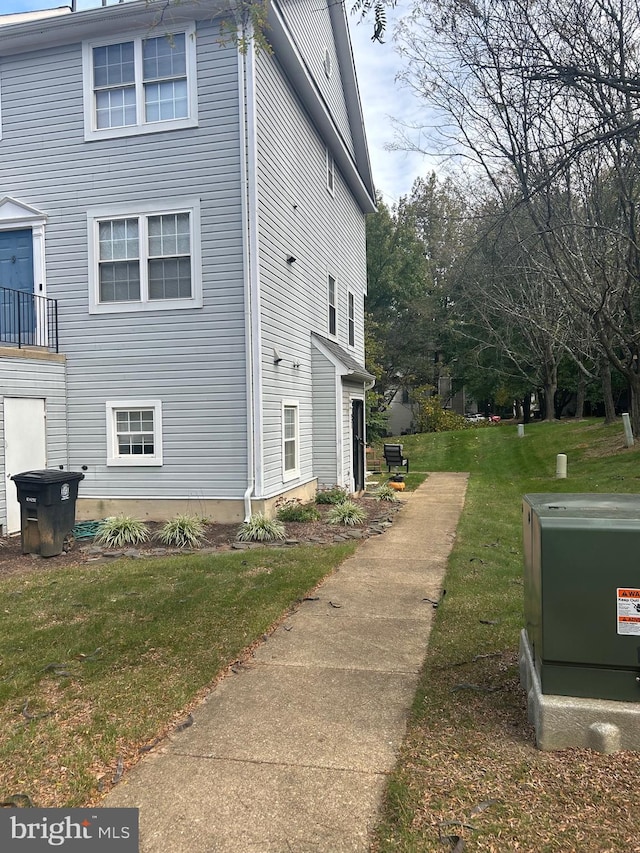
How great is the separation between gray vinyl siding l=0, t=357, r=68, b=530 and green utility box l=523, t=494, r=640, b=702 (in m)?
8.46

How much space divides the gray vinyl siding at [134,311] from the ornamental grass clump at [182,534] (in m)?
0.98

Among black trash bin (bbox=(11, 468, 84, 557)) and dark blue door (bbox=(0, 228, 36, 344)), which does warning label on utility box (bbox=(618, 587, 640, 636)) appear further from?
dark blue door (bbox=(0, 228, 36, 344))

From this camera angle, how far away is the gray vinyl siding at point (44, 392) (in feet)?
29.8

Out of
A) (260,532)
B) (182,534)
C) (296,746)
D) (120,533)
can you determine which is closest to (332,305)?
(260,532)

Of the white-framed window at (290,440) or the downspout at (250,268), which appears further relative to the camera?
the white-framed window at (290,440)

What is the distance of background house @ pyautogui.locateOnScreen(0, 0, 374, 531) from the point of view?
9.53 metres

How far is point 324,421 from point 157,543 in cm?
506

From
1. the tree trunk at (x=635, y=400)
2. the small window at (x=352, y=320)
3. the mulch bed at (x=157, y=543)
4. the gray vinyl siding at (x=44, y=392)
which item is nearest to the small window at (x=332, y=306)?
the small window at (x=352, y=320)

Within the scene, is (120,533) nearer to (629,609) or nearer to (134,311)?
(134,311)

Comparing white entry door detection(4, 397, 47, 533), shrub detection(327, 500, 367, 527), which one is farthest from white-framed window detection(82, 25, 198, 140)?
shrub detection(327, 500, 367, 527)

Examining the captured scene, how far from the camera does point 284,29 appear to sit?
32.0ft

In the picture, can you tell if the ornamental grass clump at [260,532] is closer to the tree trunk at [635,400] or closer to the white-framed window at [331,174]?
the white-framed window at [331,174]

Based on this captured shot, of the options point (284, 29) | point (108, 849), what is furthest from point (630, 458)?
point (108, 849)

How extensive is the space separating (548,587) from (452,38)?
8704mm
